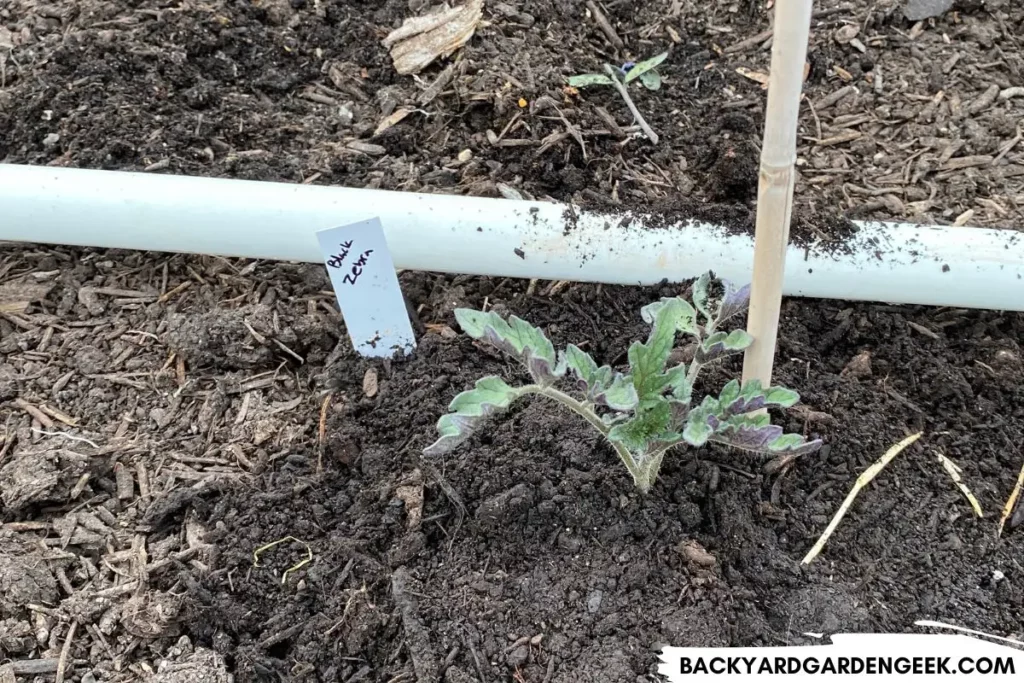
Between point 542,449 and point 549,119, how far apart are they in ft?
2.75

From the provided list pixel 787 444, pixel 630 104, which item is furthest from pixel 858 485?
pixel 630 104

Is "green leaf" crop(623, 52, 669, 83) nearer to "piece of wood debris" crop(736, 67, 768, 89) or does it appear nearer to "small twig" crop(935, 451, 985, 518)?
"piece of wood debris" crop(736, 67, 768, 89)

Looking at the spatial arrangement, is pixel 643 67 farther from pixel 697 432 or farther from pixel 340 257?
pixel 697 432

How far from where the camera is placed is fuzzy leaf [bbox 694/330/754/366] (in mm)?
1208

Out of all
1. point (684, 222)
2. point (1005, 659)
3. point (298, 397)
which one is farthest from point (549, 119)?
point (1005, 659)

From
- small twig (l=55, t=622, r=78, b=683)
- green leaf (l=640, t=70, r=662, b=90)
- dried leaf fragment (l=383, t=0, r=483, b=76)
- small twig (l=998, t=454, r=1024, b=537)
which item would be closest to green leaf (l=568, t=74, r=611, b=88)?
green leaf (l=640, t=70, r=662, b=90)

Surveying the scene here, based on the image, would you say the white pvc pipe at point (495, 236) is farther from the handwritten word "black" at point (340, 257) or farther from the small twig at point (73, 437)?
the small twig at point (73, 437)

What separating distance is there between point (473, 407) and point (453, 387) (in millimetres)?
485

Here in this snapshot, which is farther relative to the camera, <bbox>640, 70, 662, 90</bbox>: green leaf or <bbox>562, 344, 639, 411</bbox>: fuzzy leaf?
<bbox>640, 70, 662, 90</bbox>: green leaf

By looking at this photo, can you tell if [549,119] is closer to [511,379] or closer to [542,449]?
[511,379]

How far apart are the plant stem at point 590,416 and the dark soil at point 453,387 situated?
6 cm

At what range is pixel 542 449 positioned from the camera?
1441 mm

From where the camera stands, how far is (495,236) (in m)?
1.67

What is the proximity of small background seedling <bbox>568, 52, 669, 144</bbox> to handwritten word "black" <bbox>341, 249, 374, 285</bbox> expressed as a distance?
0.75 m
